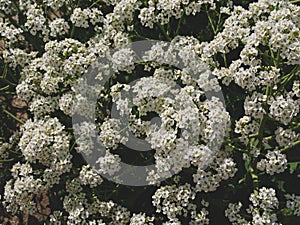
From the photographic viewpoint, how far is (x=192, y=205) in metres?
3.90

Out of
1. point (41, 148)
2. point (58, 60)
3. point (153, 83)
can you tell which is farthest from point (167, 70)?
point (41, 148)

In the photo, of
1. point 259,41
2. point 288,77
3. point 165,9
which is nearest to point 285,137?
point 288,77

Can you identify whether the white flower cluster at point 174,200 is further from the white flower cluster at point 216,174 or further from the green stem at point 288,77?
the green stem at point 288,77

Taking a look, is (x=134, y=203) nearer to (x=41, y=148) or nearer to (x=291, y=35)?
(x=41, y=148)

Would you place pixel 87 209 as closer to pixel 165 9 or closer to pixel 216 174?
pixel 216 174

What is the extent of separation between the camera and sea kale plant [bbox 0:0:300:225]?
3688mm

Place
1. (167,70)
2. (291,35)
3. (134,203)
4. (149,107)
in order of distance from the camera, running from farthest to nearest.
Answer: (134,203)
(167,70)
(149,107)
(291,35)

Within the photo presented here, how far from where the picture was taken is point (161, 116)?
3.73m

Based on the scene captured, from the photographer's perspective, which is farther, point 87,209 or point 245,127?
point 87,209

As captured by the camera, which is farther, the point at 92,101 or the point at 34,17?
the point at 34,17

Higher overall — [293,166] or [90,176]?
[90,176]

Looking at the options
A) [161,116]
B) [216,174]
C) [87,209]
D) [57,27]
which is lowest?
[87,209]

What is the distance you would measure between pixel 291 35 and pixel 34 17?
87.2 inches

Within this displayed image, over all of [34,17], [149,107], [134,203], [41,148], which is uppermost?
[34,17]
